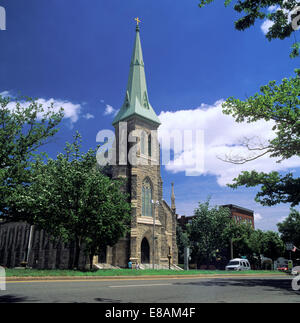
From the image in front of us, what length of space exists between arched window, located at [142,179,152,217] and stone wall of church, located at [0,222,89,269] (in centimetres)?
915

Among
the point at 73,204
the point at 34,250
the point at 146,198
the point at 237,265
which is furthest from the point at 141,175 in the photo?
the point at 34,250

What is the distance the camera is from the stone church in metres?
33.6

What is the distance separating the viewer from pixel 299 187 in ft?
53.1

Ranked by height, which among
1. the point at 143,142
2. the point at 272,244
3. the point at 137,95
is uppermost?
the point at 137,95

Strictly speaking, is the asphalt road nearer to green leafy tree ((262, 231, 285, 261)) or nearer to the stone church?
the stone church

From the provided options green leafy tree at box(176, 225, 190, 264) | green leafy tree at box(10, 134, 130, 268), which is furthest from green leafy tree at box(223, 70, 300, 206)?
green leafy tree at box(176, 225, 190, 264)

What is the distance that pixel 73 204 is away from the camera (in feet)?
66.5

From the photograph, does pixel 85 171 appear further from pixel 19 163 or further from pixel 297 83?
pixel 297 83

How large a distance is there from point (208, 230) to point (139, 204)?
13906mm

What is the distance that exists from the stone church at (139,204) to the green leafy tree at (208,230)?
15.1 ft

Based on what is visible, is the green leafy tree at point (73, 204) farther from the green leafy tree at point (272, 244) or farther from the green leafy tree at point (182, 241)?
the green leafy tree at point (272, 244)

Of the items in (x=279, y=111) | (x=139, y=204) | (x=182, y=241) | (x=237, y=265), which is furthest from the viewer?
(x=182, y=241)

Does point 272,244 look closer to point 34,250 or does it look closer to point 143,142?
point 143,142

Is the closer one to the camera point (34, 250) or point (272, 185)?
point (272, 185)
